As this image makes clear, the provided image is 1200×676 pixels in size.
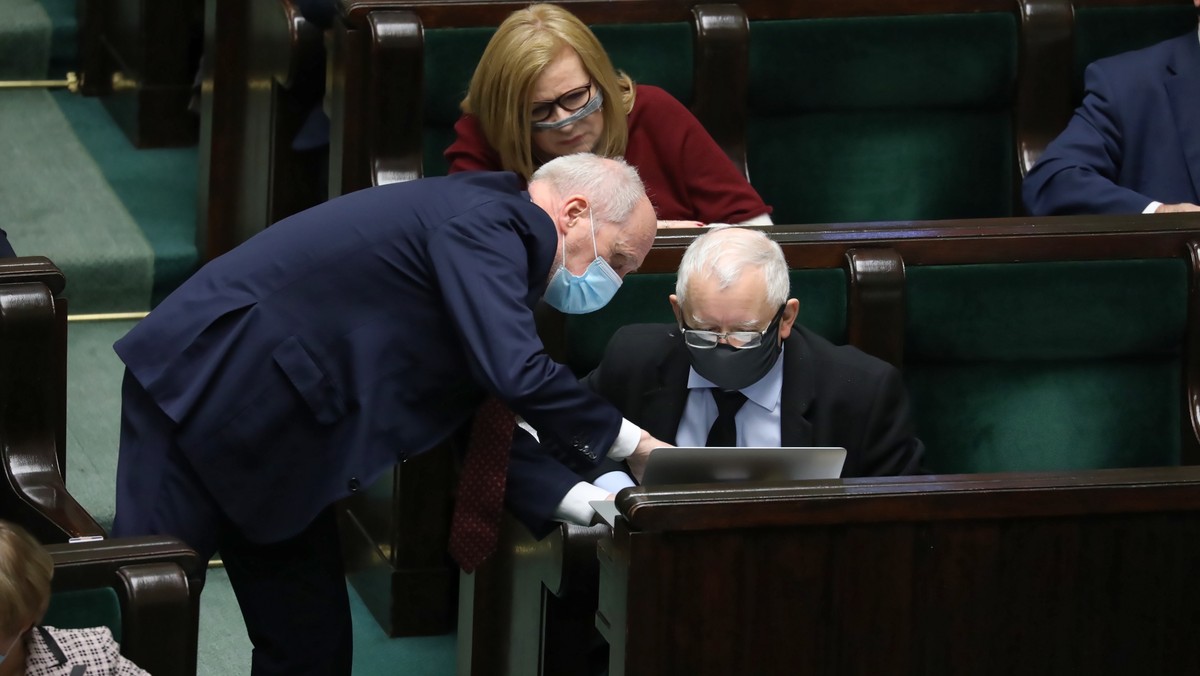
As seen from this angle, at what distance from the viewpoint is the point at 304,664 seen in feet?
7.38

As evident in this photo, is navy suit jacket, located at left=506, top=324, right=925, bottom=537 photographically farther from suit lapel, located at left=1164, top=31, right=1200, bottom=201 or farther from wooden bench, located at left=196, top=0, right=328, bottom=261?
wooden bench, located at left=196, top=0, right=328, bottom=261

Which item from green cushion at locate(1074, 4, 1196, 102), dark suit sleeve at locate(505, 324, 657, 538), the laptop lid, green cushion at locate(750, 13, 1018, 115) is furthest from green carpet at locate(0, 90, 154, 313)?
the laptop lid

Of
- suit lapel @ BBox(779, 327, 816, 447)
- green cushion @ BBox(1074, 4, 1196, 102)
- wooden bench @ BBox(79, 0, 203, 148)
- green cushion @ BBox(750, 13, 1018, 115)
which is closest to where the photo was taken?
suit lapel @ BBox(779, 327, 816, 447)

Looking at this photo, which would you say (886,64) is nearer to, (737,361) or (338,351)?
(737,361)

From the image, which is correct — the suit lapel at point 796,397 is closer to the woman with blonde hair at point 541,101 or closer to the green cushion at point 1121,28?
the woman with blonde hair at point 541,101

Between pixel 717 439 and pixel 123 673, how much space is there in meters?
0.88

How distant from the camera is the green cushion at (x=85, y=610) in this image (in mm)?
1796

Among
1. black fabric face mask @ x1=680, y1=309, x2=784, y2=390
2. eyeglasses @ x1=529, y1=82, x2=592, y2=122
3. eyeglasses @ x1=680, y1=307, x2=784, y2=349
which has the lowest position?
black fabric face mask @ x1=680, y1=309, x2=784, y2=390

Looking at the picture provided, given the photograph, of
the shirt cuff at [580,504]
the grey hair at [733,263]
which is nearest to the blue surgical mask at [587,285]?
the grey hair at [733,263]

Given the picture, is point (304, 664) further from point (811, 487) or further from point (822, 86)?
point (822, 86)

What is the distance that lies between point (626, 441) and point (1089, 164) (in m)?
1.48

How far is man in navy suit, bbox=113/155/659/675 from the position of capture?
6.79 feet

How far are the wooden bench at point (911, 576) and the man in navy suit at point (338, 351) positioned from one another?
0.24 meters

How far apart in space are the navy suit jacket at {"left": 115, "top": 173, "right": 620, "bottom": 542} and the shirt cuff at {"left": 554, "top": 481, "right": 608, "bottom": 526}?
0.26 feet
